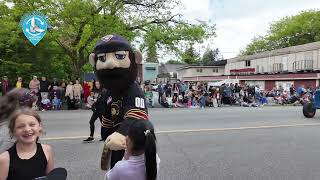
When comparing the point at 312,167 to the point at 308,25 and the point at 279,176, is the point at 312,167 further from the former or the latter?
the point at 308,25

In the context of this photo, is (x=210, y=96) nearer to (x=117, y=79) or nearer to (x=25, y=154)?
(x=117, y=79)

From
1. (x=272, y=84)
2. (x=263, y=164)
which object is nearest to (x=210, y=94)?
(x=263, y=164)

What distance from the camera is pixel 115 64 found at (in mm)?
3959

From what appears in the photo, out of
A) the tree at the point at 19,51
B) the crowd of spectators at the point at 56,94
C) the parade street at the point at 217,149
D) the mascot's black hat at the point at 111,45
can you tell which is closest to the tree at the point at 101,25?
the tree at the point at 19,51

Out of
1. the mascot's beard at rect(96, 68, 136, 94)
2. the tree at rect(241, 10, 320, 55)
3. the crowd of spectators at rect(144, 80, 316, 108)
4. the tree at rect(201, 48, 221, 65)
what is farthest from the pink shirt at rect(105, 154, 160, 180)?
the tree at rect(201, 48, 221, 65)

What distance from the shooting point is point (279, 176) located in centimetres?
639

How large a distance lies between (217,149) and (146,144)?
550 centimetres

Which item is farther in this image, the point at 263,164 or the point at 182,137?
the point at 182,137

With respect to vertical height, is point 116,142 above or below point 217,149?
above

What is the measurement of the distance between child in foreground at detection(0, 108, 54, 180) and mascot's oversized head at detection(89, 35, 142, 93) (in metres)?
0.94

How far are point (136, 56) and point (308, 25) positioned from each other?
219 ft

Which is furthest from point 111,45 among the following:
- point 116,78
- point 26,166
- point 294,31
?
point 294,31

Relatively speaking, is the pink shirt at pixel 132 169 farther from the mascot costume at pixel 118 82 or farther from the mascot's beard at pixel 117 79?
the mascot's beard at pixel 117 79

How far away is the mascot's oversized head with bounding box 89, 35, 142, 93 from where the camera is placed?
3961 millimetres
